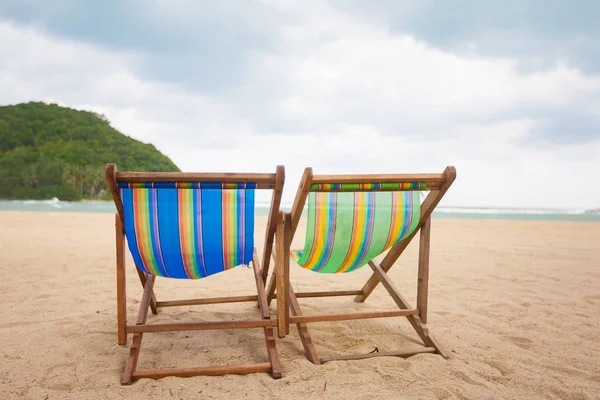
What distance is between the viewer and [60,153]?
3991cm

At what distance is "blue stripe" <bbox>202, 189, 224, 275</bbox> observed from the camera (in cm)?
201

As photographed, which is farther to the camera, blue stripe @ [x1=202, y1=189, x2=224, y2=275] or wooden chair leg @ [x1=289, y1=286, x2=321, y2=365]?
wooden chair leg @ [x1=289, y1=286, x2=321, y2=365]

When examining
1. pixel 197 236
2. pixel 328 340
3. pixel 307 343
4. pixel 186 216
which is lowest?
pixel 328 340

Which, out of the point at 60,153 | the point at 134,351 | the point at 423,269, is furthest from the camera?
A: the point at 60,153

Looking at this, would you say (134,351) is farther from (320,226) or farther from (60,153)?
(60,153)

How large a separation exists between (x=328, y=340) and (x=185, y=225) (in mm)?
1196

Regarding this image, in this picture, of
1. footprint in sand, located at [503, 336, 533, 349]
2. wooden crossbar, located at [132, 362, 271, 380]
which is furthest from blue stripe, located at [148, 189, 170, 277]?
footprint in sand, located at [503, 336, 533, 349]

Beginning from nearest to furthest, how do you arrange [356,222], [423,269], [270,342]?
[270,342] → [356,222] → [423,269]

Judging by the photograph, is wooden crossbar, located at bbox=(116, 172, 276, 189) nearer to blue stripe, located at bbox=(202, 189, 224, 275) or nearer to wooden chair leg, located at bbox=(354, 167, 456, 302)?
blue stripe, located at bbox=(202, 189, 224, 275)

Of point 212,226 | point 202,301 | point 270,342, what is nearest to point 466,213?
point 202,301

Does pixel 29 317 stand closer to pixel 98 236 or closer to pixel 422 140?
pixel 98 236

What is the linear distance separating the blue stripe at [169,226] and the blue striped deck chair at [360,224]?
1.77 ft

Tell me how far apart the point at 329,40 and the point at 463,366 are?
A: 419 inches

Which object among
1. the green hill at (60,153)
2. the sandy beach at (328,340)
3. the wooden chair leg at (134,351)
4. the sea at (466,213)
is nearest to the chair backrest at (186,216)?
the wooden chair leg at (134,351)
